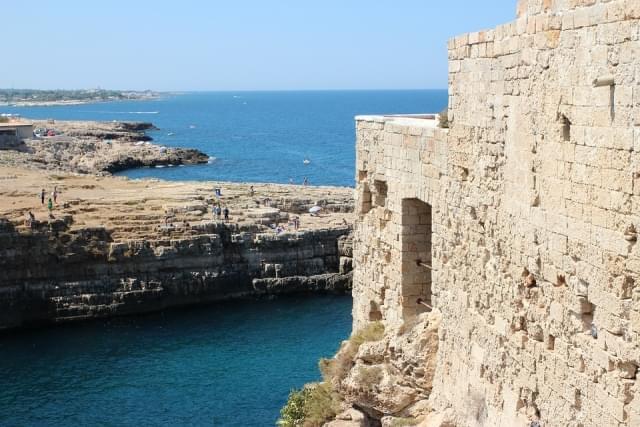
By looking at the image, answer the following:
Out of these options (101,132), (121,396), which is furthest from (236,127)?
(121,396)

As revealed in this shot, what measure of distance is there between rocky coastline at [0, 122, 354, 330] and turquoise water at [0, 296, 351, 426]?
987 millimetres

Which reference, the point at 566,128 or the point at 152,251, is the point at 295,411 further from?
the point at 152,251

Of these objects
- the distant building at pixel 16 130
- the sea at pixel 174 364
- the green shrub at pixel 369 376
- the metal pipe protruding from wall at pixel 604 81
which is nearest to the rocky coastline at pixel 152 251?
the sea at pixel 174 364

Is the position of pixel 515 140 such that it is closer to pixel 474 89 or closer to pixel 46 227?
pixel 474 89

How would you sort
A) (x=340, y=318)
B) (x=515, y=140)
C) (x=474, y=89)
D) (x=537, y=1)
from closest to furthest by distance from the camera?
(x=537, y=1), (x=515, y=140), (x=474, y=89), (x=340, y=318)

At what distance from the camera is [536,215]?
7863 millimetres

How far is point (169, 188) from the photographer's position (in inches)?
1861

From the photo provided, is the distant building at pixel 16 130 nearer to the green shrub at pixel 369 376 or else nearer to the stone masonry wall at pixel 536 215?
the green shrub at pixel 369 376

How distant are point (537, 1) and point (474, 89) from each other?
5.59ft

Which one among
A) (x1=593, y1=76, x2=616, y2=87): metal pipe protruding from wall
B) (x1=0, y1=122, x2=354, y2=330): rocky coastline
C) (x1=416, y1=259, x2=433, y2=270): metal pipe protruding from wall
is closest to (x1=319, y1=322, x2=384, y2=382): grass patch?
(x1=416, y1=259, x2=433, y2=270): metal pipe protruding from wall

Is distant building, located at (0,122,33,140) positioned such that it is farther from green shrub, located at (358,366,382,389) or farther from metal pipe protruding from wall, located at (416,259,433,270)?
green shrub, located at (358,366,382,389)

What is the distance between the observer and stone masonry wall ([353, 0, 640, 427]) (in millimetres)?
6508

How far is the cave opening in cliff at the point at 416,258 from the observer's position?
1201 centimetres

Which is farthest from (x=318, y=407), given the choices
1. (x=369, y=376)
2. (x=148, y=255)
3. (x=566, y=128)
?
(x=148, y=255)
